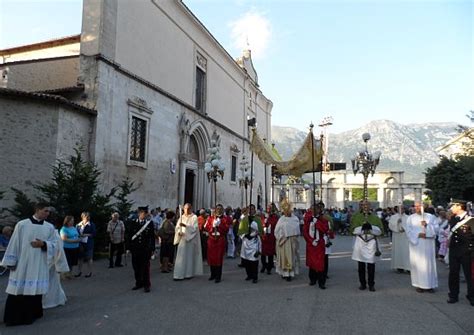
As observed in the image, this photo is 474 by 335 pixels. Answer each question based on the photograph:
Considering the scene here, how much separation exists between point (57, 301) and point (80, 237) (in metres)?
3.24

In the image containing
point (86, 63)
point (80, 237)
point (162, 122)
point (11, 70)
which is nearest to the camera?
point (80, 237)

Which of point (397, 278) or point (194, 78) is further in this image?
point (194, 78)

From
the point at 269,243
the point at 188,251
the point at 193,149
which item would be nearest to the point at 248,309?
the point at 188,251

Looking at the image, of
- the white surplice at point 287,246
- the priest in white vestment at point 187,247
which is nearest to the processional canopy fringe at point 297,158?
the white surplice at point 287,246

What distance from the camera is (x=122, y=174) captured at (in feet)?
53.8

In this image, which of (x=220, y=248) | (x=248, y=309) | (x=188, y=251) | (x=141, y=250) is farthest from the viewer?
(x=188, y=251)

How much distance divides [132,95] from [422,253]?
1294cm

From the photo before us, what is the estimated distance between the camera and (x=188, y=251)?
10172 mm

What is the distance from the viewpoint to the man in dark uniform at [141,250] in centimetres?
851

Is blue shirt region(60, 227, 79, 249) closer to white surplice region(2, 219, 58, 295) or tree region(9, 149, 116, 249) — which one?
tree region(9, 149, 116, 249)

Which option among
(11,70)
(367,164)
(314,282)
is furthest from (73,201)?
(367,164)

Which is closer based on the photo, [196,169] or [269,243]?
[269,243]

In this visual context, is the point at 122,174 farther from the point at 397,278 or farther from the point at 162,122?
the point at 397,278

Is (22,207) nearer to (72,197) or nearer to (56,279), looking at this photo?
(72,197)
